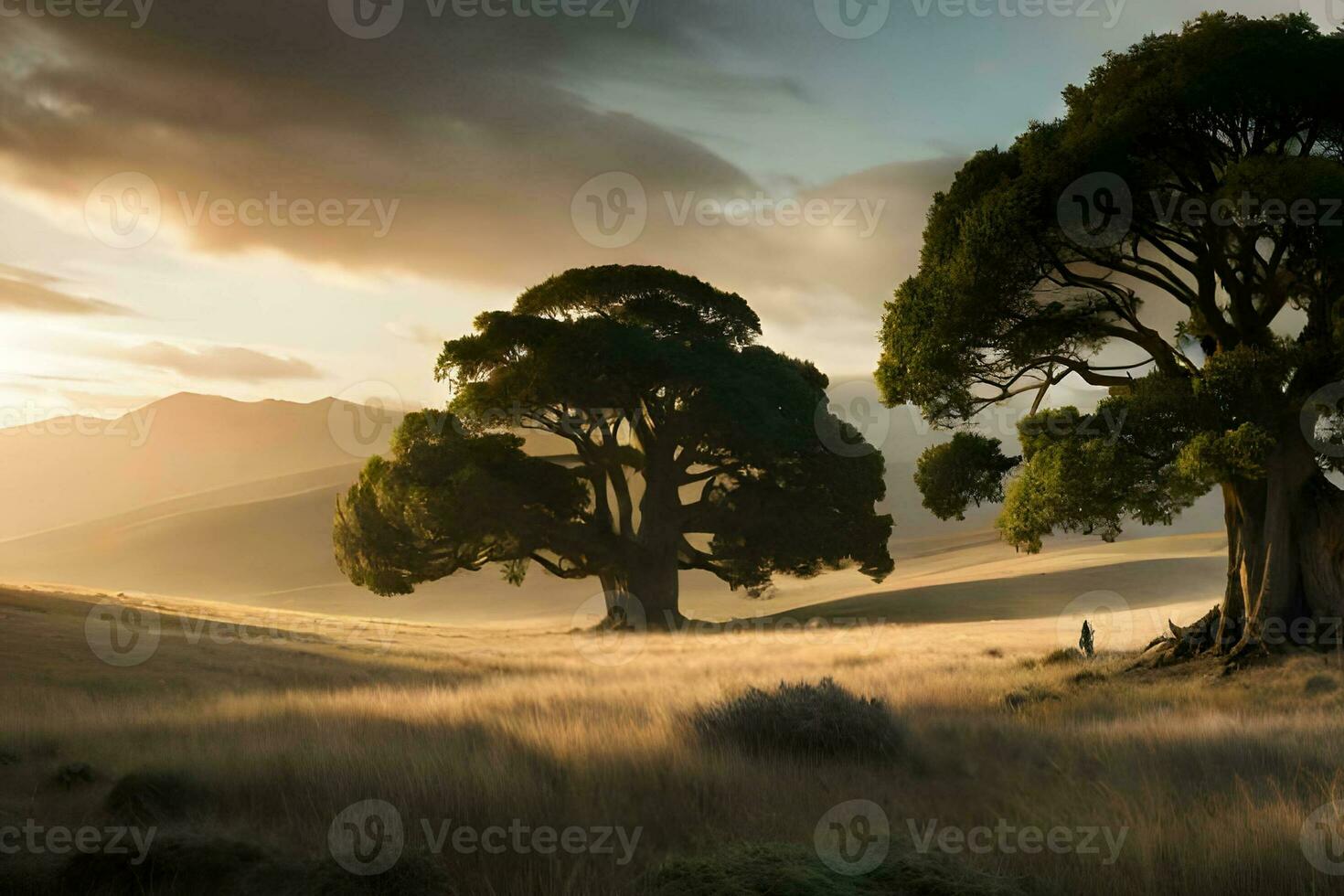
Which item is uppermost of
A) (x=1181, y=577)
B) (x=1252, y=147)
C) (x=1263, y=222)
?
(x=1252, y=147)

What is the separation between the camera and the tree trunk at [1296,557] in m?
16.5

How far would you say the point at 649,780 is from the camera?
7113 mm

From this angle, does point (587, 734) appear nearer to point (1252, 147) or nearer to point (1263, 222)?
point (1263, 222)

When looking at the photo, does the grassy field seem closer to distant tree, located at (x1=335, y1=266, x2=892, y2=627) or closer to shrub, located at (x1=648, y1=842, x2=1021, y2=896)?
shrub, located at (x1=648, y1=842, x2=1021, y2=896)

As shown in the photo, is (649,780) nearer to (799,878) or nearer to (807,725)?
(807,725)

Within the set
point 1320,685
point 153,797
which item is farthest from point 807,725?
point 1320,685

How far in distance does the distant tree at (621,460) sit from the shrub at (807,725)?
24.8 m

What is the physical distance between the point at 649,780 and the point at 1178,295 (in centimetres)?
1509

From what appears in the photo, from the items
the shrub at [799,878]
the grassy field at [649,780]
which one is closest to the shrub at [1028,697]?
the grassy field at [649,780]

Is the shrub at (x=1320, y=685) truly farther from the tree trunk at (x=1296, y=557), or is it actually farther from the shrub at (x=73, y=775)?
the shrub at (x=73, y=775)

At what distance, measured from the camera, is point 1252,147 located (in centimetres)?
1666

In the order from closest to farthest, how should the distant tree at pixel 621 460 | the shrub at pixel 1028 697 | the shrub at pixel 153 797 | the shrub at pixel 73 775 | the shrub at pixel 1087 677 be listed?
the shrub at pixel 153 797 → the shrub at pixel 73 775 → the shrub at pixel 1028 697 → the shrub at pixel 1087 677 → the distant tree at pixel 621 460

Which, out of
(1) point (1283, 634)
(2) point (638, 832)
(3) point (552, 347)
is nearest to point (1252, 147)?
(1) point (1283, 634)

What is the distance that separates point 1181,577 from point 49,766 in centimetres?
5025
